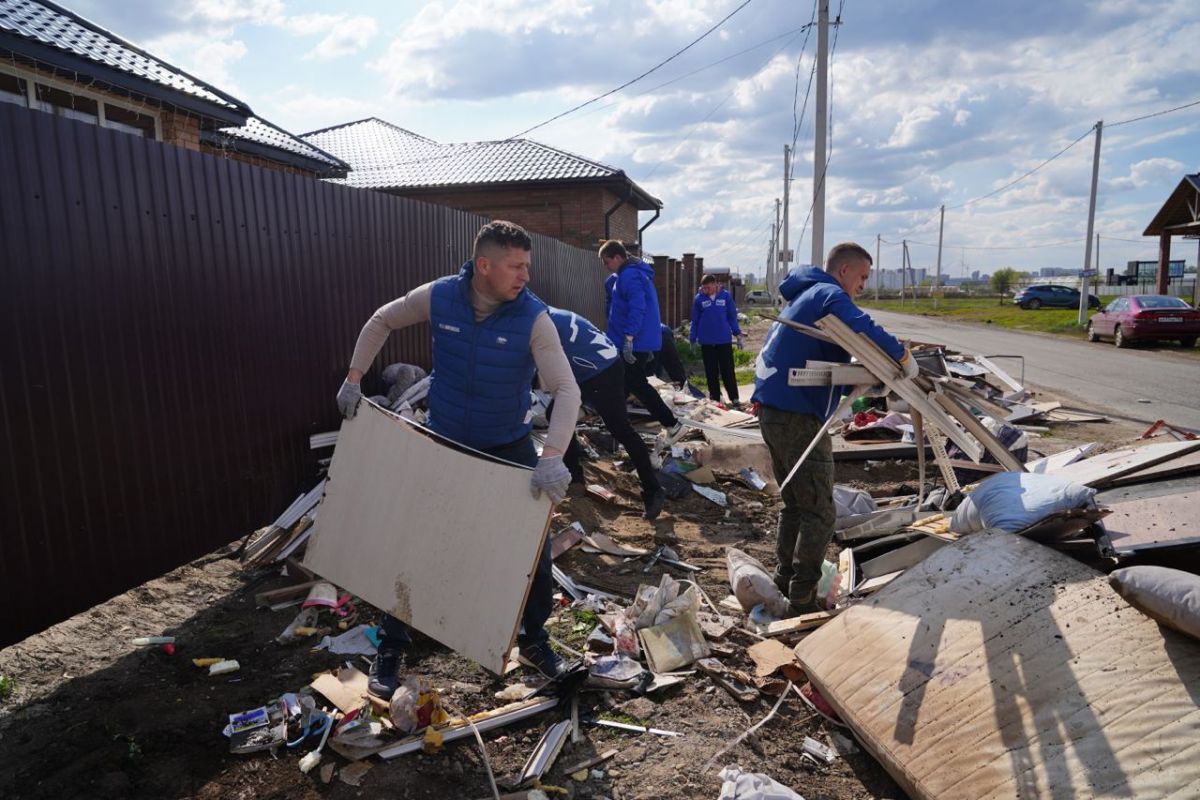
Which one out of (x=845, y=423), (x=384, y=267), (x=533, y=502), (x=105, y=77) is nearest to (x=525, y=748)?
(x=533, y=502)

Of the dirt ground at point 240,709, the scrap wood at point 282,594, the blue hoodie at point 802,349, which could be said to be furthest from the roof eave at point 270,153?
the blue hoodie at point 802,349

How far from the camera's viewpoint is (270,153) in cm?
1091

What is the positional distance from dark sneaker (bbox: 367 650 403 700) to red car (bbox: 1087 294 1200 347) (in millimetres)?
21494

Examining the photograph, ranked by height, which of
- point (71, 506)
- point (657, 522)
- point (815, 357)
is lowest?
point (657, 522)

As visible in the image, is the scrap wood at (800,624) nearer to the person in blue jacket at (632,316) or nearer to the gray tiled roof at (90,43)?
the person in blue jacket at (632,316)

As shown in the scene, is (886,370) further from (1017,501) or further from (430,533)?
(430,533)

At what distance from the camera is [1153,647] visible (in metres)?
2.34

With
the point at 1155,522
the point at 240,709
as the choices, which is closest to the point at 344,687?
the point at 240,709

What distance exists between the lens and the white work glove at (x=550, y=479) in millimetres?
2682

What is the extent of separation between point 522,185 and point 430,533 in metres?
16.8

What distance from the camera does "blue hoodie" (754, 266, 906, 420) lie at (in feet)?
11.8

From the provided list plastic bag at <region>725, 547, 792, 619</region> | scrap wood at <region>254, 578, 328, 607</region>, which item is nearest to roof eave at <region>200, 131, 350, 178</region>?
scrap wood at <region>254, 578, 328, 607</region>

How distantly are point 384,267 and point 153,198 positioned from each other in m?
2.35

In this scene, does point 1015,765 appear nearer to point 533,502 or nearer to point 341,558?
point 533,502
